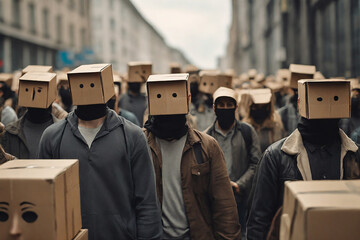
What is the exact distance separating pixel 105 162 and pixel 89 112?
0.38m

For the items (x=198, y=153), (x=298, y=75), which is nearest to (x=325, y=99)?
(x=198, y=153)

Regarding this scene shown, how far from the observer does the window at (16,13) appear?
98.1 ft

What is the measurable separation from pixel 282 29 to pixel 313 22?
486 cm

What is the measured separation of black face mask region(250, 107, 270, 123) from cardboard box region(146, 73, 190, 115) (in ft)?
7.73

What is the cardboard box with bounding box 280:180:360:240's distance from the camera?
7.25 feet

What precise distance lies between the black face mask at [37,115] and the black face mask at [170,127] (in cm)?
153

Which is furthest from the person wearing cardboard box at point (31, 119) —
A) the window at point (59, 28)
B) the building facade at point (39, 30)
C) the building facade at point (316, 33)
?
the window at point (59, 28)

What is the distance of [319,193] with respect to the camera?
237 centimetres

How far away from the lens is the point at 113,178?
10.5 ft

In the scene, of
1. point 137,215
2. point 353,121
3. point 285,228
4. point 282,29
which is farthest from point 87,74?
point 282,29

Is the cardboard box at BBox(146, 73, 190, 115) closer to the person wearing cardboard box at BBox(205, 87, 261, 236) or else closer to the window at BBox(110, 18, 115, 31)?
the person wearing cardboard box at BBox(205, 87, 261, 236)

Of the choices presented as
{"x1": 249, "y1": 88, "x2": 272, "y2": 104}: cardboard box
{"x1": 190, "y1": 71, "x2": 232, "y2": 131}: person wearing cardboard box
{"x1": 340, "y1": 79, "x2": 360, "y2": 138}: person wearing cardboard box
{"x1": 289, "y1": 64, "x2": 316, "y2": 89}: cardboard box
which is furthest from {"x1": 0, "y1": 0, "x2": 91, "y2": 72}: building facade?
{"x1": 340, "y1": 79, "x2": 360, "y2": 138}: person wearing cardboard box

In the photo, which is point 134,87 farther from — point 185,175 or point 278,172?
point 278,172

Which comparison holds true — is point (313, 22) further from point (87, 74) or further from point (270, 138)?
point (87, 74)
